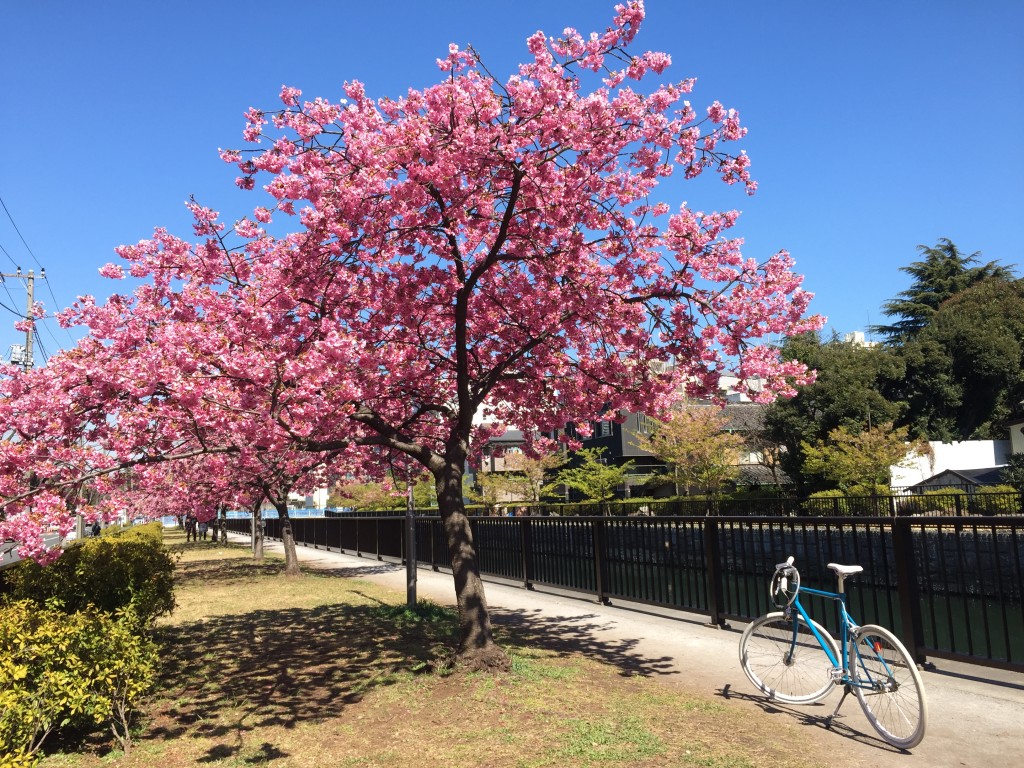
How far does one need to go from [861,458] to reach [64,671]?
30.9 meters

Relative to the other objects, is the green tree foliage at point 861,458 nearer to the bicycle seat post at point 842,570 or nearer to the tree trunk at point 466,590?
the tree trunk at point 466,590

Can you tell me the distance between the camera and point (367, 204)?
7059 millimetres

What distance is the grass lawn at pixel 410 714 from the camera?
17.0ft

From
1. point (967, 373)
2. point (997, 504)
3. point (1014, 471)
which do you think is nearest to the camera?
point (997, 504)

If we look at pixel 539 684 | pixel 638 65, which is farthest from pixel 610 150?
pixel 539 684

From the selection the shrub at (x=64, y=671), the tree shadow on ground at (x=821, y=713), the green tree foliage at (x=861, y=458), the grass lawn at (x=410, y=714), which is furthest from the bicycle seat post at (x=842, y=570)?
the green tree foliage at (x=861, y=458)

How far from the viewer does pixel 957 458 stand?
42.2 meters

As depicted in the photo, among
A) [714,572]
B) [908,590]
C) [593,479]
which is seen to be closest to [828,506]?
[593,479]

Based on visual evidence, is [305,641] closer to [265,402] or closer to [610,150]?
[265,402]

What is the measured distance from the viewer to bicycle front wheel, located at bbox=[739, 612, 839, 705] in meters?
6.05

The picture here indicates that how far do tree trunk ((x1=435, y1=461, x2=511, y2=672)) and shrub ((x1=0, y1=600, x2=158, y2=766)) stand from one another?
2902mm

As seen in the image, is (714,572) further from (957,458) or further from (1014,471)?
(957,458)

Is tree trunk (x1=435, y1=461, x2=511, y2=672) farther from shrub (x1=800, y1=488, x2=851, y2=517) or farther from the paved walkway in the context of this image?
shrub (x1=800, y1=488, x2=851, y2=517)

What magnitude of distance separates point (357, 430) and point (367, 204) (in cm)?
271
